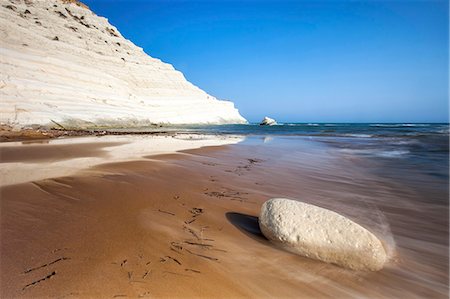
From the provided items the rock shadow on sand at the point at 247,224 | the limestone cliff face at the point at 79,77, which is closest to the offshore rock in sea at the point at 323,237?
the rock shadow on sand at the point at 247,224

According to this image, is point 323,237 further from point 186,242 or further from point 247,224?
point 186,242

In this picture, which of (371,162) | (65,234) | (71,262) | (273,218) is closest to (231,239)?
(273,218)

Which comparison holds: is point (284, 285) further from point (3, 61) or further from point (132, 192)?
point (3, 61)

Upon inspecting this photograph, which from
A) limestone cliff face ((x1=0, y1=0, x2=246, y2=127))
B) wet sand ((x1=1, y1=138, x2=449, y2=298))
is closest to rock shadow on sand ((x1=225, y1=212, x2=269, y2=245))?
wet sand ((x1=1, y1=138, x2=449, y2=298))

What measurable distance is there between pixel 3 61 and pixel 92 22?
71.3 feet

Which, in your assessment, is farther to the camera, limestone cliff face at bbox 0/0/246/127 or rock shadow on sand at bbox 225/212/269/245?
limestone cliff face at bbox 0/0/246/127

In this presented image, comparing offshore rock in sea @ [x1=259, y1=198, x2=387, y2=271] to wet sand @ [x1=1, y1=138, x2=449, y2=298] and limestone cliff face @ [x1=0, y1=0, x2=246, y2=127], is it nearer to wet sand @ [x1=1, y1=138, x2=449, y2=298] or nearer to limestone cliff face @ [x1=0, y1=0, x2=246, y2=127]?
wet sand @ [x1=1, y1=138, x2=449, y2=298]

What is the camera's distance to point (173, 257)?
2184mm

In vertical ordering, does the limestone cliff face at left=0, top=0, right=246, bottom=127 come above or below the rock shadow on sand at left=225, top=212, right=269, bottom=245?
above

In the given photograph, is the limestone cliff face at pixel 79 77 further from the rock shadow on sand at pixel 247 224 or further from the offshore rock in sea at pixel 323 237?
the offshore rock in sea at pixel 323 237

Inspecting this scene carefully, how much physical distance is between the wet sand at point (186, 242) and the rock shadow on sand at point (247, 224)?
0.01 m

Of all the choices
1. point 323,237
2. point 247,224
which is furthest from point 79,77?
point 323,237

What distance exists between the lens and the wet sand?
1844mm

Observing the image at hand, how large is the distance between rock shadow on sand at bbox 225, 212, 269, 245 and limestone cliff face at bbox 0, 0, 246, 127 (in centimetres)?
1910
